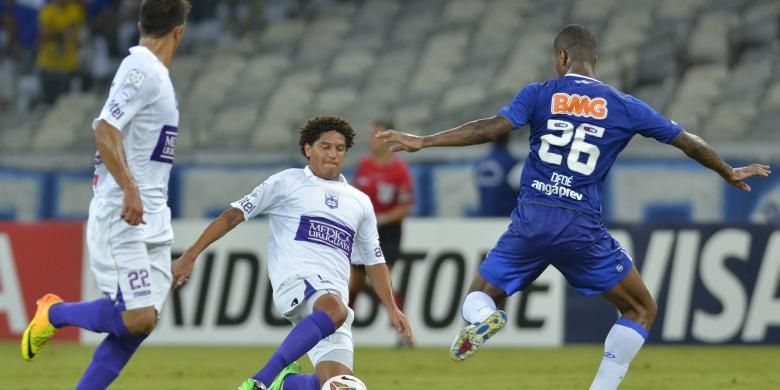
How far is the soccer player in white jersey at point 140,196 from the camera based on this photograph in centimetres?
724

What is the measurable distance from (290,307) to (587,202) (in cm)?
180

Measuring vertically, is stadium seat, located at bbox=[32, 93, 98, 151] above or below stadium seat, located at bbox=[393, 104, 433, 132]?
below

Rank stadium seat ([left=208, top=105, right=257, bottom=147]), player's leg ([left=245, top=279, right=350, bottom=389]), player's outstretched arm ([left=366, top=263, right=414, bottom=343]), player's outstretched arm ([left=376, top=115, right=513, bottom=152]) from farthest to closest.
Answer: stadium seat ([left=208, top=105, right=257, bottom=147]) → player's outstretched arm ([left=376, top=115, right=513, bottom=152]) → player's outstretched arm ([left=366, top=263, right=414, bottom=343]) → player's leg ([left=245, top=279, right=350, bottom=389])

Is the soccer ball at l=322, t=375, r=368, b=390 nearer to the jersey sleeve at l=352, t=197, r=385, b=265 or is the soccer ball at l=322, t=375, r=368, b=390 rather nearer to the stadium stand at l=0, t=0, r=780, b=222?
the jersey sleeve at l=352, t=197, r=385, b=265

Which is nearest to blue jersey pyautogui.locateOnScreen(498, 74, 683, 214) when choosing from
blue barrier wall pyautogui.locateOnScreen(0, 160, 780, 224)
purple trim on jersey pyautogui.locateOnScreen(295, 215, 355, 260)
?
purple trim on jersey pyautogui.locateOnScreen(295, 215, 355, 260)

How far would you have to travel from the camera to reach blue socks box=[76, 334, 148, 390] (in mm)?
7477

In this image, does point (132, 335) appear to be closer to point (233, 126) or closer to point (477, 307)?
point (477, 307)

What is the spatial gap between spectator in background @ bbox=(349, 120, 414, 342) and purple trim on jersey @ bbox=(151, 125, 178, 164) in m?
6.31

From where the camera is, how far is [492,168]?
15.6m

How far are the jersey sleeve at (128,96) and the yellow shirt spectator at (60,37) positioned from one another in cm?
1491

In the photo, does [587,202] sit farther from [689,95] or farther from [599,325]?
[689,95]

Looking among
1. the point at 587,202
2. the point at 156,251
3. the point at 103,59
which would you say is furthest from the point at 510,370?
the point at 103,59

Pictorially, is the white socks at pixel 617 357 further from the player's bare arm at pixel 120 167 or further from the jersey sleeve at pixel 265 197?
the player's bare arm at pixel 120 167

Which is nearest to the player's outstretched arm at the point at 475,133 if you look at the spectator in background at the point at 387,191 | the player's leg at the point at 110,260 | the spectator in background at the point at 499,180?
the player's leg at the point at 110,260
